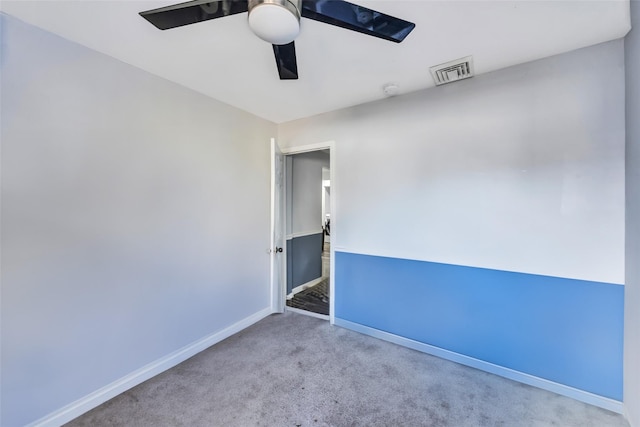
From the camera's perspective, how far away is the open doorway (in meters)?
3.71

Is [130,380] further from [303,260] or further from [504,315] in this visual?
[504,315]

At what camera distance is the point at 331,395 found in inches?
75.3

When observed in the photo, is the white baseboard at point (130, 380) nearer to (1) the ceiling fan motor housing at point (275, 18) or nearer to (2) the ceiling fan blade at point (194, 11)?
(2) the ceiling fan blade at point (194, 11)

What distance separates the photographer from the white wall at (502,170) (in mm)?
1757

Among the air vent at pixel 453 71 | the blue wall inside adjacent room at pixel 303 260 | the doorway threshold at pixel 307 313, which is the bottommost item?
the doorway threshold at pixel 307 313

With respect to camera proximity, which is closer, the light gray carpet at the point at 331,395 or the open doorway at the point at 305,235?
the light gray carpet at the point at 331,395

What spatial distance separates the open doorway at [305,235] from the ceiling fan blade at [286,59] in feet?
6.33

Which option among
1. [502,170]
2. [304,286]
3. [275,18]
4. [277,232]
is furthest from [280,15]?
[304,286]

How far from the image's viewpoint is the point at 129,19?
60.1 inches

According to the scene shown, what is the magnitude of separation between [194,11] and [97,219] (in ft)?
4.96

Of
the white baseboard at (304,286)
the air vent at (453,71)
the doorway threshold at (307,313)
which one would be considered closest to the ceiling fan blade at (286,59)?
the air vent at (453,71)

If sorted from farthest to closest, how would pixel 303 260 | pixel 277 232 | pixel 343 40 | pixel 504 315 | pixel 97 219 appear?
pixel 303 260
pixel 277 232
pixel 504 315
pixel 97 219
pixel 343 40

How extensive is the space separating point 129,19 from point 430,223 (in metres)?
2.63

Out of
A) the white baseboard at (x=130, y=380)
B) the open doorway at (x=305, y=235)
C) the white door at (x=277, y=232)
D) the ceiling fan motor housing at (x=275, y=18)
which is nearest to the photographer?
the ceiling fan motor housing at (x=275, y=18)
